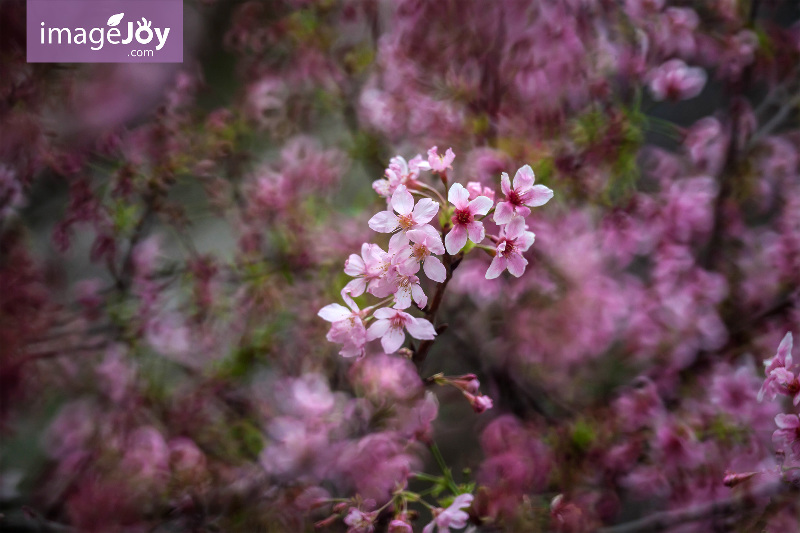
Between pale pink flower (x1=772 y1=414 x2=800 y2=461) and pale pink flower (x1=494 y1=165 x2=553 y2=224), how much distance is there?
30 centimetres

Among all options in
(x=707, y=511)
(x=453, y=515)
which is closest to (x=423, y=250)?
(x=453, y=515)

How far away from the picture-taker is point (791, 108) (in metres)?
0.99

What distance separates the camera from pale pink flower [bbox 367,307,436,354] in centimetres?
48

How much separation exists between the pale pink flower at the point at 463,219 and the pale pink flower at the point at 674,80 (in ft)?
1.85

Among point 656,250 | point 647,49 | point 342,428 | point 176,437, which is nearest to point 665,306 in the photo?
point 656,250

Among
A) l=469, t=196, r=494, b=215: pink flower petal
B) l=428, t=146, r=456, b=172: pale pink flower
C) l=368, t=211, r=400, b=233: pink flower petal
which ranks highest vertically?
l=428, t=146, r=456, b=172: pale pink flower

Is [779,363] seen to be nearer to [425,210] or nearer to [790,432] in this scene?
[790,432]

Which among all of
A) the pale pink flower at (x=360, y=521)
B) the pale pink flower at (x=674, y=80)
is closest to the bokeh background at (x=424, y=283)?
the pale pink flower at (x=674, y=80)

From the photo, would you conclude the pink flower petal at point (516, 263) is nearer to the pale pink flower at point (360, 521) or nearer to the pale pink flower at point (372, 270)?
the pale pink flower at point (372, 270)

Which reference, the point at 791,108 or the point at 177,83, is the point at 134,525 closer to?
the point at 177,83

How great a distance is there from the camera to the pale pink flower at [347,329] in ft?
1.61

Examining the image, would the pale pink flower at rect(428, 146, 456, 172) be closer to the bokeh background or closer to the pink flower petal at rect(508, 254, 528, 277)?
the pink flower petal at rect(508, 254, 528, 277)

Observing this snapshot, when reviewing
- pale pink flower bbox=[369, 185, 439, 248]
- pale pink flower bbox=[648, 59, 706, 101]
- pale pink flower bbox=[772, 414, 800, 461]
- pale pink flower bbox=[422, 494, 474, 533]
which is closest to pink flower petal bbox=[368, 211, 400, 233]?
pale pink flower bbox=[369, 185, 439, 248]

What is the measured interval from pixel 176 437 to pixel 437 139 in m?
0.65
